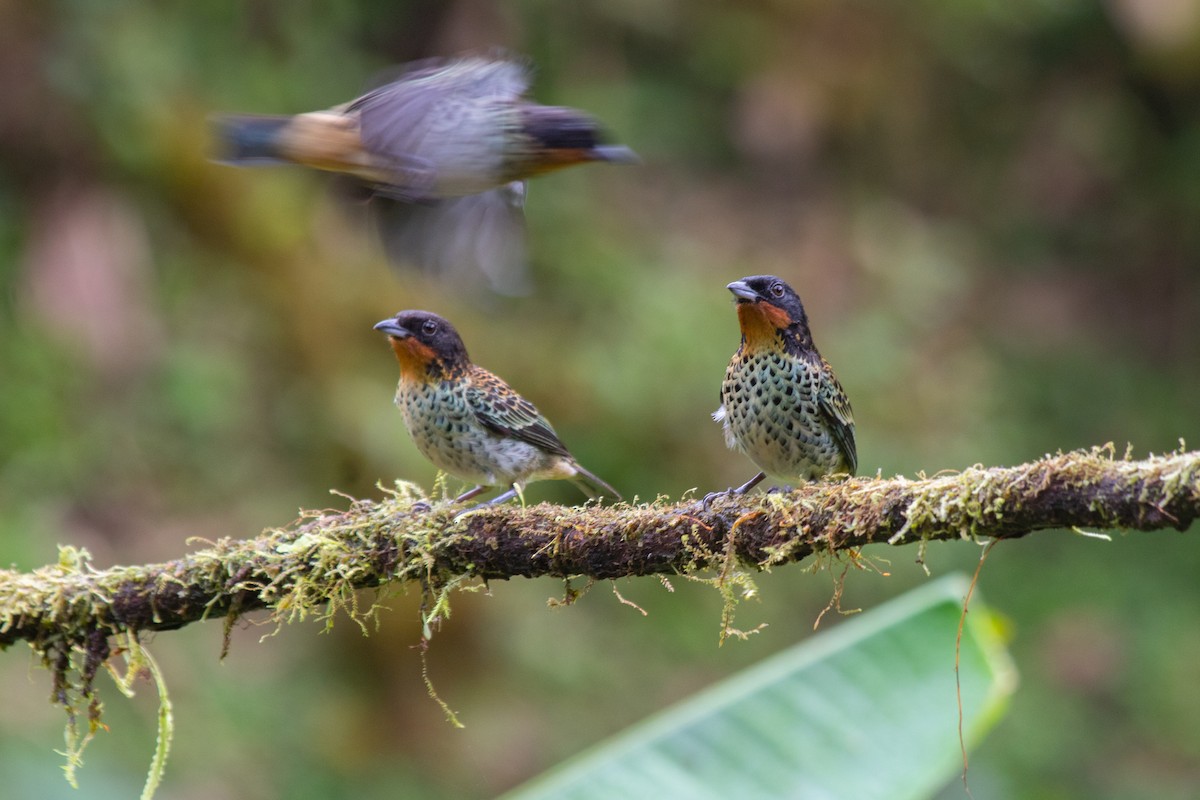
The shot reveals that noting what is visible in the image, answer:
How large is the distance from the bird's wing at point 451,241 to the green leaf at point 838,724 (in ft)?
4.25

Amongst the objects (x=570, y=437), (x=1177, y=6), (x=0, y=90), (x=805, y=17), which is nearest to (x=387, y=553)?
(x=570, y=437)

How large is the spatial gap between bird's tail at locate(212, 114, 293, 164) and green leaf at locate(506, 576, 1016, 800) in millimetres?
1858

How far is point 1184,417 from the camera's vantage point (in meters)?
10.1

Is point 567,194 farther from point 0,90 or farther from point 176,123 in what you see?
point 0,90

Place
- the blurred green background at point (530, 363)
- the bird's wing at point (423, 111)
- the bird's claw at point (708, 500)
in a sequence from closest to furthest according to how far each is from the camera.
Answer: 1. the bird's claw at point (708, 500)
2. the bird's wing at point (423, 111)
3. the blurred green background at point (530, 363)

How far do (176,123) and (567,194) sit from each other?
2.31 m

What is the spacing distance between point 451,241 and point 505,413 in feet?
2.08

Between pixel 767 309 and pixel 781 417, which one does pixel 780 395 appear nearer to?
pixel 781 417

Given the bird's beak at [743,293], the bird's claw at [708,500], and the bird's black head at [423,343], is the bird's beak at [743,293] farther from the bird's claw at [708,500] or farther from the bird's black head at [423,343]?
the bird's black head at [423,343]

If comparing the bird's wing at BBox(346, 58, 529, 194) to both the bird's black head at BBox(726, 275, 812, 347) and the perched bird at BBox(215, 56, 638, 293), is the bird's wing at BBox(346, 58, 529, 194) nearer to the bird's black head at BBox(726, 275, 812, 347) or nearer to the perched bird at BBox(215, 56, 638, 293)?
the perched bird at BBox(215, 56, 638, 293)

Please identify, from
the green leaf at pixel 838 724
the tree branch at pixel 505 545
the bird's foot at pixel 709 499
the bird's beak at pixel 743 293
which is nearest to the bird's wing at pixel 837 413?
the bird's beak at pixel 743 293

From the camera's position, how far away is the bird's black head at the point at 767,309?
3.89m

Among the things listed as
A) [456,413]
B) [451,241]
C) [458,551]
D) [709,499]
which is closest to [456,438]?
[456,413]

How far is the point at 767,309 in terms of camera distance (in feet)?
12.8
